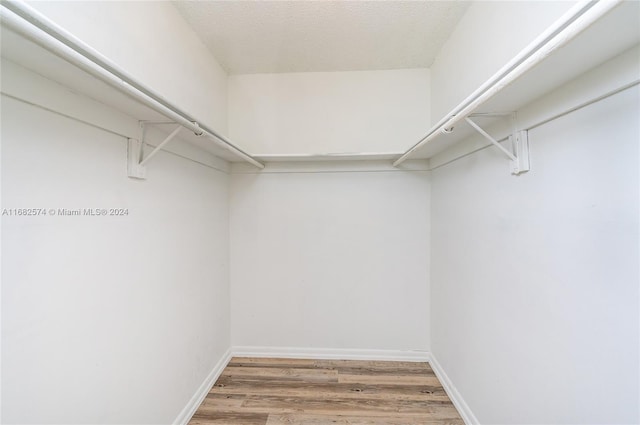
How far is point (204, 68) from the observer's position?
2.03 meters

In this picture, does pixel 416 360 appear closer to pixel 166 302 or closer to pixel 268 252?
pixel 268 252

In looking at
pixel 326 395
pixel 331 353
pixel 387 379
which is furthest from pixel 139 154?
pixel 387 379

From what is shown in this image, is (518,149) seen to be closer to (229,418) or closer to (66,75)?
(66,75)

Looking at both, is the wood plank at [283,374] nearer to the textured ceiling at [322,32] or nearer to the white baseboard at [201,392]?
the white baseboard at [201,392]

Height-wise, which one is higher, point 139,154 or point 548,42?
point 548,42

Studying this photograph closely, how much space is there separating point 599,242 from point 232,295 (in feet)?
8.23

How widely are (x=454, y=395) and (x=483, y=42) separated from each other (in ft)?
7.71

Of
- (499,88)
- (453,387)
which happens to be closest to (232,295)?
(453,387)

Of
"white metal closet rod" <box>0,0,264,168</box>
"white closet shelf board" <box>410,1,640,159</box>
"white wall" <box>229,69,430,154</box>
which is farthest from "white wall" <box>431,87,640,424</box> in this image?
"white metal closet rod" <box>0,0,264,168</box>

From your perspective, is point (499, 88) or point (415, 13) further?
point (415, 13)

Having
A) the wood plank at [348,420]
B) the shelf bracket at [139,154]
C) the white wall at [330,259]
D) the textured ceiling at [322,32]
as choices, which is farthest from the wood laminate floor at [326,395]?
the textured ceiling at [322,32]

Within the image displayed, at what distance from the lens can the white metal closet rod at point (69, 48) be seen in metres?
0.54

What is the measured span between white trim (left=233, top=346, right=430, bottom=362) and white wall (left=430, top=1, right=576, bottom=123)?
217cm

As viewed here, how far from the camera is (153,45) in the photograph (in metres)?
1.44
